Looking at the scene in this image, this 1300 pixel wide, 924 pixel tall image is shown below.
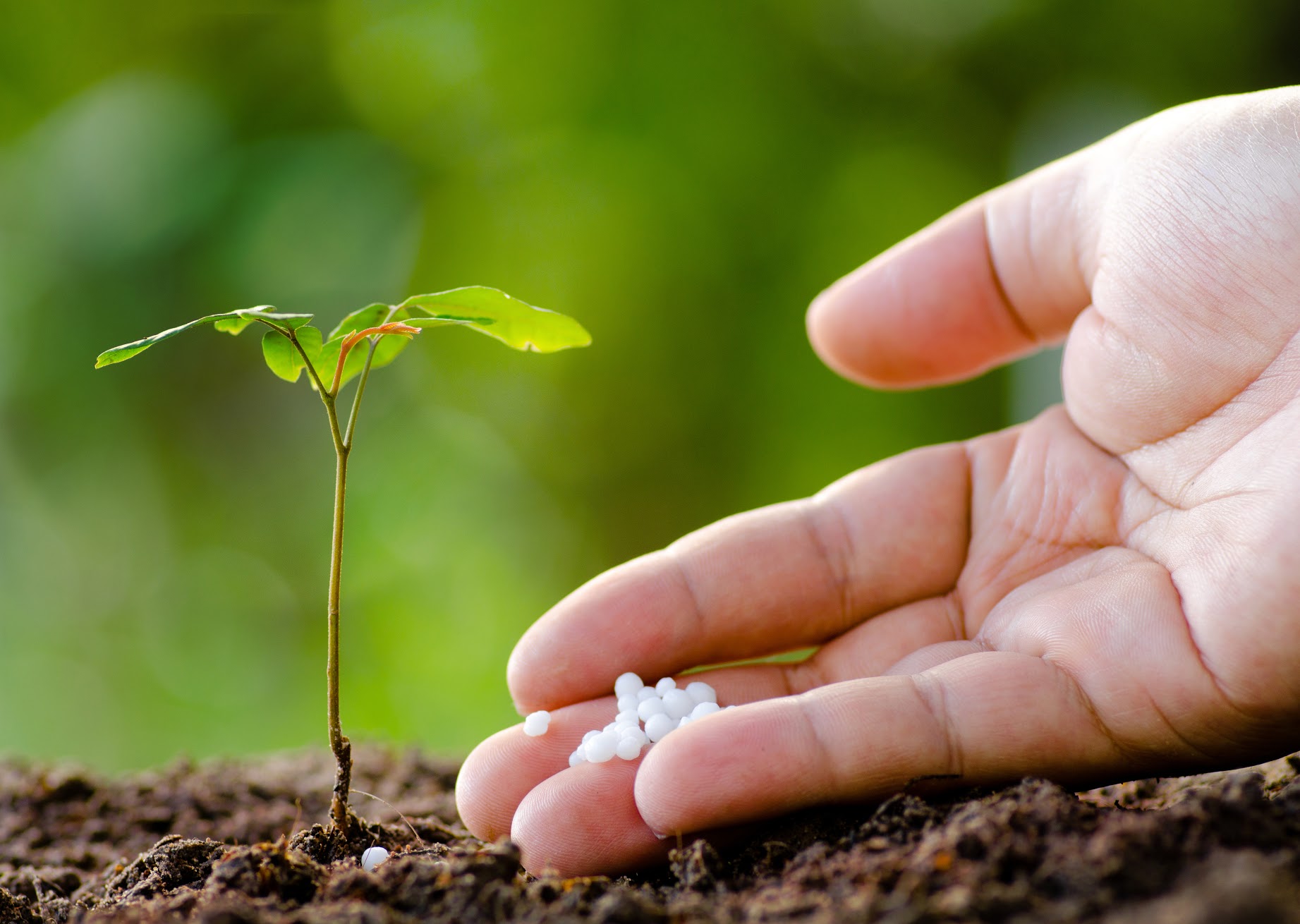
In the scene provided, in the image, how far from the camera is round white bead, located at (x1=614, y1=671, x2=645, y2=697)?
122 cm

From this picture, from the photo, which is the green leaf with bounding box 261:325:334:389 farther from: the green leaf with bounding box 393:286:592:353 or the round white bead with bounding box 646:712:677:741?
the round white bead with bounding box 646:712:677:741

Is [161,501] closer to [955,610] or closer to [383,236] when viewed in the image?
[383,236]

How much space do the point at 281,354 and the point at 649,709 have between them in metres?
0.59

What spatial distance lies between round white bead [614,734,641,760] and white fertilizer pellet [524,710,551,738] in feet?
0.47

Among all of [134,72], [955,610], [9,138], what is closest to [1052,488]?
[955,610]

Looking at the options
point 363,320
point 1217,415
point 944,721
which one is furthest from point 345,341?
point 1217,415

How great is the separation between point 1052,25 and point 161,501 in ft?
11.3

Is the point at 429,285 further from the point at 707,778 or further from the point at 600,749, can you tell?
the point at 707,778

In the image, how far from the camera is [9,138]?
10.5 feet

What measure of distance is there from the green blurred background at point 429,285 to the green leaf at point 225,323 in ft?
7.53

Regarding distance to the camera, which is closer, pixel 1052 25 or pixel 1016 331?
pixel 1016 331

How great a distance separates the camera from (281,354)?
1.03 m

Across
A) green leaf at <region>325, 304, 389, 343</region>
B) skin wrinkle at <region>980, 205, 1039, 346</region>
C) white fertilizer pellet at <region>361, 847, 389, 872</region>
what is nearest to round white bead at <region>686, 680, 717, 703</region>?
white fertilizer pellet at <region>361, 847, 389, 872</region>

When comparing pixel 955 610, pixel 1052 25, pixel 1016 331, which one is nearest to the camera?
pixel 955 610
